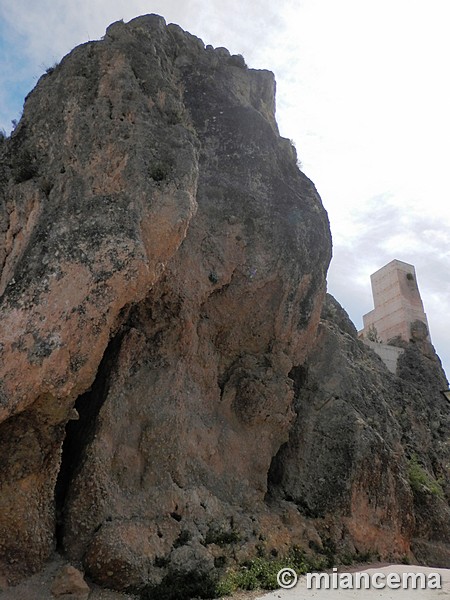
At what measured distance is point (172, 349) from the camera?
11797mm


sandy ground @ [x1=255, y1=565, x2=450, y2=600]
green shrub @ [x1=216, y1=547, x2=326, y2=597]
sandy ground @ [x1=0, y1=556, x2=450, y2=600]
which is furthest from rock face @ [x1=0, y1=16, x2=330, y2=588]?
sandy ground @ [x1=255, y1=565, x2=450, y2=600]

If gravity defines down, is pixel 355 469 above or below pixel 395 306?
below

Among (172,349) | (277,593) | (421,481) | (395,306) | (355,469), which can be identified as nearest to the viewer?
(277,593)

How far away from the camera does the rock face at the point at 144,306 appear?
8211mm

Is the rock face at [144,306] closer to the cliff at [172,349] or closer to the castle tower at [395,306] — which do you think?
the cliff at [172,349]

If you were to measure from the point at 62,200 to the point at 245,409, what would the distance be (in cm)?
709

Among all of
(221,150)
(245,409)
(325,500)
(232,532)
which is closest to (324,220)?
(221,150)

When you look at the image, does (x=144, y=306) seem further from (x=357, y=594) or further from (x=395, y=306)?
(x=395, y=306)

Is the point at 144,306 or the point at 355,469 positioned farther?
the point at 355,469

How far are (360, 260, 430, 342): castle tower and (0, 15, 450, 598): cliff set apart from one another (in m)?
9.80

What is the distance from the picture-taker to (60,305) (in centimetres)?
799

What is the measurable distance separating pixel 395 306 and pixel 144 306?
19.6 m

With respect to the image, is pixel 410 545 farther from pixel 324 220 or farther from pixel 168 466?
pixel 324 220

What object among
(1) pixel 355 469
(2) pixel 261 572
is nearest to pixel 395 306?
(1) pixel 355 469
